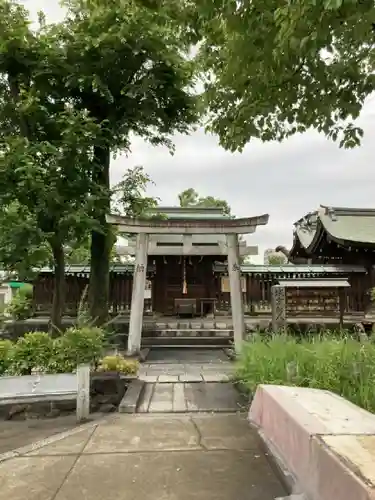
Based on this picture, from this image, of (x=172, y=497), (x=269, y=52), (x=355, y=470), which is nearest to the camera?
(x=355, y=470)

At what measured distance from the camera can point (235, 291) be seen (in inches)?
443

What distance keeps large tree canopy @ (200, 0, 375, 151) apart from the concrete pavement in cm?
388

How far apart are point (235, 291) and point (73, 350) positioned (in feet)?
17.5

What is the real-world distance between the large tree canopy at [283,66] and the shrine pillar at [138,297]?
5366 mm

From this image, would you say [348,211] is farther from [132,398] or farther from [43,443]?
[43,443]

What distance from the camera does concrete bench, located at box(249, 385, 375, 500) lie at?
2525mm

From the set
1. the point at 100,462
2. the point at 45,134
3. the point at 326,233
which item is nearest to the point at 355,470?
the point at 100,462

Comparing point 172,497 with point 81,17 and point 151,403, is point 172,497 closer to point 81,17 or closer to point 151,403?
point 151,403

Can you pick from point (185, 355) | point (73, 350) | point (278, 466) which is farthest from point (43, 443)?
point (185, 355)

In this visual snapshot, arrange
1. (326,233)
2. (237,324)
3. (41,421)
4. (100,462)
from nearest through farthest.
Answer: (100,462) → (41,421) → (237,324) → (326,233)

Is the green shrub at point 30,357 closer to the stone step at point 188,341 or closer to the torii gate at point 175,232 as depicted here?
the torii gate at point 175,232

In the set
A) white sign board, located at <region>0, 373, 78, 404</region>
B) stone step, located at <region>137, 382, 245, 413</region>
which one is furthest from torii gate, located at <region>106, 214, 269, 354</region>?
white sign board, located at <region>0, 373, 78, 404</region>

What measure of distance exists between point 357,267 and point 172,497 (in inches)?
610

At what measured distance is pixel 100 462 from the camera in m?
4.12
